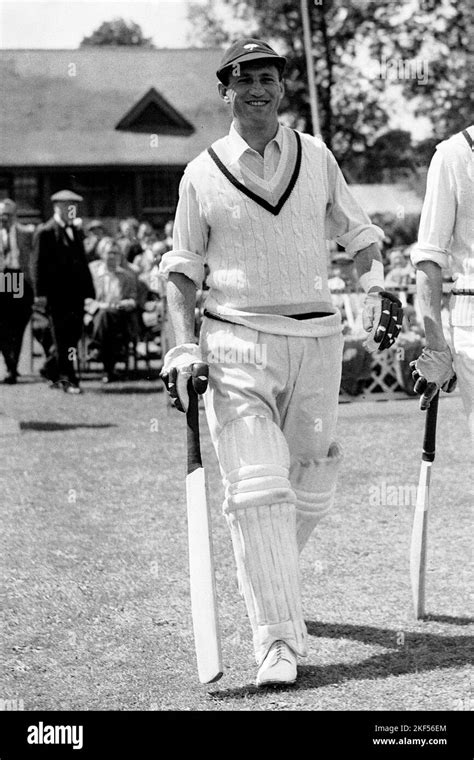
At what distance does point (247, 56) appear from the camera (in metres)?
4.54

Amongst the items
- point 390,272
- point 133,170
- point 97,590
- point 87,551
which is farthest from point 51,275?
point 133,170

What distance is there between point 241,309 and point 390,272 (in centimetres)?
1211

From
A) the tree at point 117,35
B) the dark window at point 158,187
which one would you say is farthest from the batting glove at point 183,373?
the tree at point 117,35

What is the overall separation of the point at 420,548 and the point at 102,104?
129 ft

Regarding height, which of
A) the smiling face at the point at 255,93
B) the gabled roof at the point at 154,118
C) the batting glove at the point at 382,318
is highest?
the gabled roof at the point at 154,118

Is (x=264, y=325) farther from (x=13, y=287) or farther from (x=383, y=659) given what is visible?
(x=13, y=287)

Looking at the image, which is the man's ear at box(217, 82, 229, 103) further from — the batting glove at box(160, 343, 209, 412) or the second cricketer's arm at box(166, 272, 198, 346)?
the batting glove at box(160, 343, 209, 412)

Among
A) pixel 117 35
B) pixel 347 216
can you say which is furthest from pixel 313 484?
pixel 117 35

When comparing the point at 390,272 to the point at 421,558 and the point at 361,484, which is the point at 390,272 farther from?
the point at 421,558

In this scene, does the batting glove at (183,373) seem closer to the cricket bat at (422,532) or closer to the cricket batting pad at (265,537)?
the cricket batting pad at (265,537)

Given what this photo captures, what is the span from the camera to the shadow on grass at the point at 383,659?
4.39 m

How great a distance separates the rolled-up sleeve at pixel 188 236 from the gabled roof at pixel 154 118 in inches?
1512

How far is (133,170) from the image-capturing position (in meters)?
41.1

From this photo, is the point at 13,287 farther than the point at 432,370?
Yes
